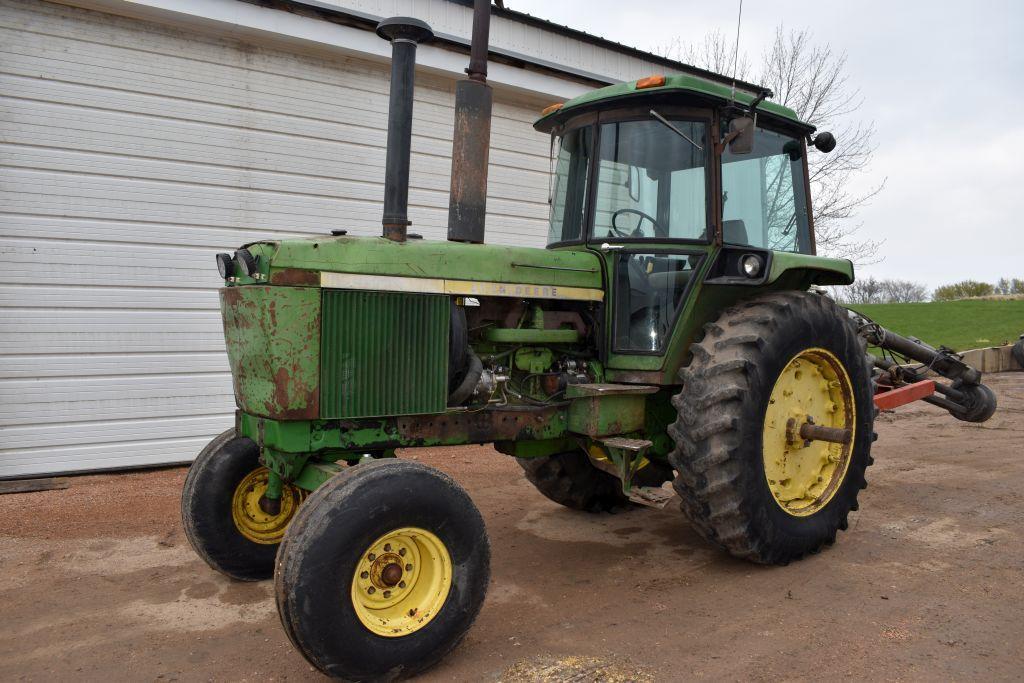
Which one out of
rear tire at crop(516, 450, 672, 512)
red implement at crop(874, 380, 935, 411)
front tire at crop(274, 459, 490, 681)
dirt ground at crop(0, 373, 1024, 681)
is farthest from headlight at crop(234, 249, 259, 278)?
red implement at crop(874, 380, 935, 411)

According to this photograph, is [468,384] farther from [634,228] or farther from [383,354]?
[634,228]

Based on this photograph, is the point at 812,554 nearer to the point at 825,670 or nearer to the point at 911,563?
the point at 911,563

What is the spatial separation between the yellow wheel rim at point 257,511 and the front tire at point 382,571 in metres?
1.20

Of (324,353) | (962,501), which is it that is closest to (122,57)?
(324,353)

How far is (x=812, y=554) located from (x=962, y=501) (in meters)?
1.80

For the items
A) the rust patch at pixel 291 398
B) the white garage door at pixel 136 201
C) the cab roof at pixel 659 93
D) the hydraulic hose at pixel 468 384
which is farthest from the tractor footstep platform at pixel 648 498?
the white garage door at pixel 136 201

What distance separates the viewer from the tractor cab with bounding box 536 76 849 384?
4105mm

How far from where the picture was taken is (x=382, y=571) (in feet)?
9.69

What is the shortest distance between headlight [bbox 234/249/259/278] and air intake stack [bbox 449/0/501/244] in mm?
1256

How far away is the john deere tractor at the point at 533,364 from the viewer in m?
3.00

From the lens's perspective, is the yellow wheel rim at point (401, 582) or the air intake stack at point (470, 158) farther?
the air intake stack at point (470, 158)

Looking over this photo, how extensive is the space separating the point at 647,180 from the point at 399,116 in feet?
4.61

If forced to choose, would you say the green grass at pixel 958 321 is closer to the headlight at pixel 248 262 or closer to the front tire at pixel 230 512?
the front tire at pixel 230 512

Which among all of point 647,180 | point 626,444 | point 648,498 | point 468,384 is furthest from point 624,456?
point 647,180
